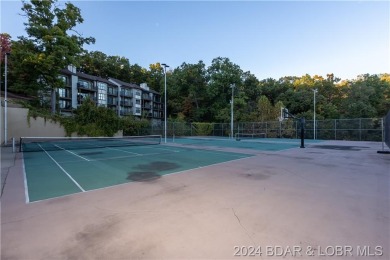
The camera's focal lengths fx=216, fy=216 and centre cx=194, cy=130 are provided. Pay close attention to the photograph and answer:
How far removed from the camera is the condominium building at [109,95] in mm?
47062

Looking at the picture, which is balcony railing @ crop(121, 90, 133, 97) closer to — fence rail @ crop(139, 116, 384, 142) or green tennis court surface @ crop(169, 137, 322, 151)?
fence rail @ crop(139, 116, 384, 142)

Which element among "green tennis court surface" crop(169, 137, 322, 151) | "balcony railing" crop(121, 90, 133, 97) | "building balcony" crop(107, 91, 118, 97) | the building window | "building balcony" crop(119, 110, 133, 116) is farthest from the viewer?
"building balcony" crop(119, 110, 133, 116)

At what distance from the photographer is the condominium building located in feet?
154

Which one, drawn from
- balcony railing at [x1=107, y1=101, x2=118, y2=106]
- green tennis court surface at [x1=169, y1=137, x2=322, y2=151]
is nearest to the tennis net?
green tennis court surface at [x1=169, y1=137, x2=322, y2=151]

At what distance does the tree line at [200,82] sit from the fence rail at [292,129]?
3.01 meters

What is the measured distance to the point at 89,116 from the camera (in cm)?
3206

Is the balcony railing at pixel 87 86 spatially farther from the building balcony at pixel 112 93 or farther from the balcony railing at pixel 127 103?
the balcony railing at pixel 127 103

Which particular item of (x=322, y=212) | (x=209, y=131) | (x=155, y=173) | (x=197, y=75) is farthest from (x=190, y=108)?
(x=322, y=212)

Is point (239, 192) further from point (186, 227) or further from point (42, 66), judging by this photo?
point (42, 66)

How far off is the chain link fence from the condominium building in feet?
37.2

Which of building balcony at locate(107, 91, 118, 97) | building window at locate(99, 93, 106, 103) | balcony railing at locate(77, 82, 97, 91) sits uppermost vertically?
balcony railing at locate(77, 82, 97, 91)

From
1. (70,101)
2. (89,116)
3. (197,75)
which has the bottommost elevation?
(89,116)

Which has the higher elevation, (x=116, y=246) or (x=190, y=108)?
(x=190, y=108)

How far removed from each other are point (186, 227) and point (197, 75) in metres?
51.1
